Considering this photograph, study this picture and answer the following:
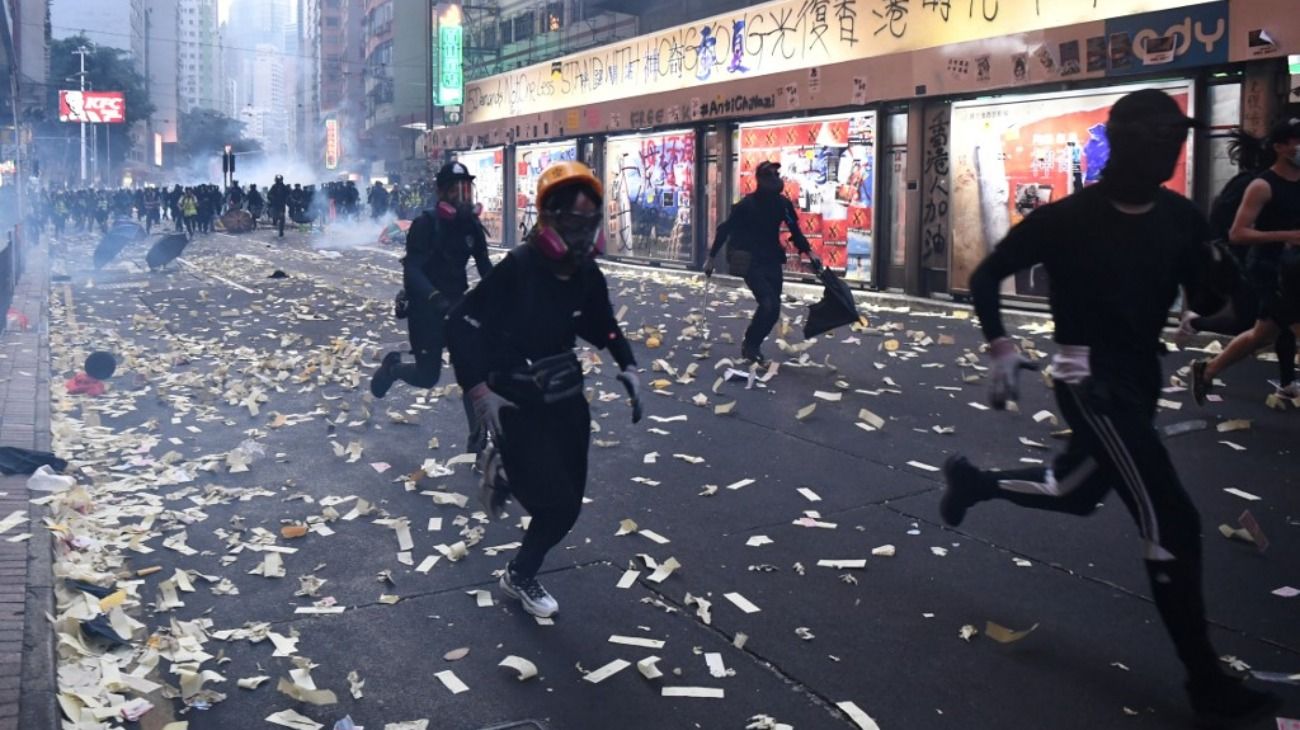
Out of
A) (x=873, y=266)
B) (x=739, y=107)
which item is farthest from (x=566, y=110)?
(x=873, y=266)

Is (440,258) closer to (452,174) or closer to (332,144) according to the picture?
(452,174)

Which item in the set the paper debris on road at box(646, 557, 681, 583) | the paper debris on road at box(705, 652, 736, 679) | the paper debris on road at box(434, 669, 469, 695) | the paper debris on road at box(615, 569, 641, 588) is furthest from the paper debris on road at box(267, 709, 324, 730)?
the paper debris on road at box(646, 557, 681, 583)

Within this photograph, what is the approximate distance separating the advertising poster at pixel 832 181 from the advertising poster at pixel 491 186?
1551cm

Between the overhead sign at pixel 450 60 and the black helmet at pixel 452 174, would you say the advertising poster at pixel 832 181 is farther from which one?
the overhead sign at pixel 450 60

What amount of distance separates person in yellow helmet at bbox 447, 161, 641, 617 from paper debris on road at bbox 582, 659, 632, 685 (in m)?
0.56

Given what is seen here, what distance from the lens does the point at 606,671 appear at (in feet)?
14.6

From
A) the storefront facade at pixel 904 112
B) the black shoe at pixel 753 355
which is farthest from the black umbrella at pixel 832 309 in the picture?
the storefront facade at pixel 904 112

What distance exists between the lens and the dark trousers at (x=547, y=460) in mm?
4824

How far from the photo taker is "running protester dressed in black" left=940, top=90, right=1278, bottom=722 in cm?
383

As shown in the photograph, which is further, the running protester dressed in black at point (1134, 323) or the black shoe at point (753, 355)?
the black shoe at point (753, 355)

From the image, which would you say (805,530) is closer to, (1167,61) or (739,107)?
(1167,61)

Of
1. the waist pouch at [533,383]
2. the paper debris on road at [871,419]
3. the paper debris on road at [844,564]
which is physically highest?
the waist pouch at [533,383]

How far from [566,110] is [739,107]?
28.1 feet

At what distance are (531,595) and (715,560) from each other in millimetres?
1107
